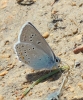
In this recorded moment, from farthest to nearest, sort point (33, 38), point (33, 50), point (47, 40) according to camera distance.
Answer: point (47, 40) → point (33, 50) → point (33, 38)

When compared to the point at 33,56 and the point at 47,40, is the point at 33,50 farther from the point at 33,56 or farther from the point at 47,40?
the point at 47,40

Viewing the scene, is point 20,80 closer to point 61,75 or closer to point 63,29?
point 61,75

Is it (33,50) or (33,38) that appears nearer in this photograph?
(33,38)

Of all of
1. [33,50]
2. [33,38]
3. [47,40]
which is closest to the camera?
[33,38]

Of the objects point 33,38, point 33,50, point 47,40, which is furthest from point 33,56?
→ point 47,40

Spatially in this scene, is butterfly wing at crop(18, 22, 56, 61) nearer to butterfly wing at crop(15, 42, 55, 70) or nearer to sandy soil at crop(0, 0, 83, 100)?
butterfly wing at crop(15, 42, 55, 70)

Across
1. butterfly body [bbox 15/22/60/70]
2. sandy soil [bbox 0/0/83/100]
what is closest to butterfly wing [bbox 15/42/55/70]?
butterfly body [bbox 15/22/60/70]

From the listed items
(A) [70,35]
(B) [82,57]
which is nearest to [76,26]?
(A) [70,35]

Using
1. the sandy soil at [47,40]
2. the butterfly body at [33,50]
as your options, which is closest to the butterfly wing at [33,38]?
the butterfly body at [33,50]
